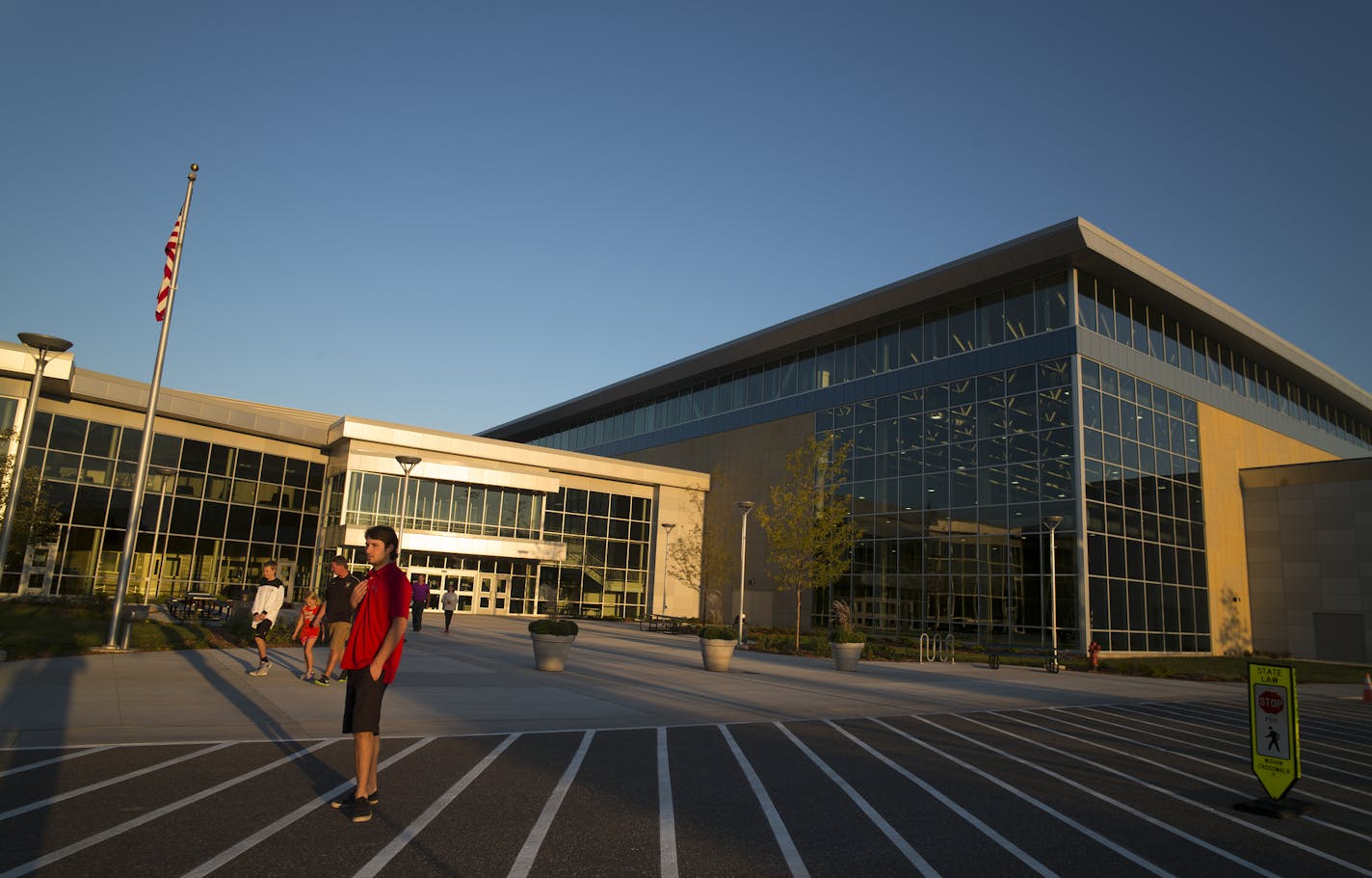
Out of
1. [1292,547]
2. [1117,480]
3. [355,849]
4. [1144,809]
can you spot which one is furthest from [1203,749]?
[1292,547]

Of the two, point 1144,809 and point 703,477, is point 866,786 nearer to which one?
point 1144,809

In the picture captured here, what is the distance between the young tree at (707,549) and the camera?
47.1m

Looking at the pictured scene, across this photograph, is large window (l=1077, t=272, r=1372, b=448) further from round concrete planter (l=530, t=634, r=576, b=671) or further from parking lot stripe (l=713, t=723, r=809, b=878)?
parking lot stripe (l=713, t=723, r=809, b=878)

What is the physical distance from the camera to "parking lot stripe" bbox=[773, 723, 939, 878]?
5648mm

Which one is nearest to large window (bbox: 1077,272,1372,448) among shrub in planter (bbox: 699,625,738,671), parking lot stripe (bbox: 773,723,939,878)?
shrub in planter (bbox: 699,625,738,671)

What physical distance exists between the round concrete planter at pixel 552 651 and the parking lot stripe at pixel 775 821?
28.2 feet

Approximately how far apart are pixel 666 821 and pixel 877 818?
5.91 ft

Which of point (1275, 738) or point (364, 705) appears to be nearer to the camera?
point (364, 705)

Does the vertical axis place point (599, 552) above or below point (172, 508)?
below

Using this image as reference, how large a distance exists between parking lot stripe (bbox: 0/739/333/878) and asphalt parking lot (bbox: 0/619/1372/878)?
3 centimetres

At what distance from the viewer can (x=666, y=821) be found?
652cm

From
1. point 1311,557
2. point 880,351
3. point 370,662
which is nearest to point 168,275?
point 370,662

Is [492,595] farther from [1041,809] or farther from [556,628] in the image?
[1041,809]

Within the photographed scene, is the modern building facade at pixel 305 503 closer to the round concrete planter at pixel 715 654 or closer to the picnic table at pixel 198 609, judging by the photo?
the picnic table at pixel 198 609
